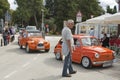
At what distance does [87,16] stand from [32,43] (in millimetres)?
43597

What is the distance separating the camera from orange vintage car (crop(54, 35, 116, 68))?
12148 mm

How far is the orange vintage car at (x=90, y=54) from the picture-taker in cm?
1215

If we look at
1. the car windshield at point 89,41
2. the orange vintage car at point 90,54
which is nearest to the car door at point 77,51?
the orange vintage car at point 90,54

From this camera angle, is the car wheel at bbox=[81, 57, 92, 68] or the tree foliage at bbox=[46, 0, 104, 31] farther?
the tree foliage at bbox=[46, 0, 104, 31]

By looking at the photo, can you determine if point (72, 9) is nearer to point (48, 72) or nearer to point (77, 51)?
point (77, 51)

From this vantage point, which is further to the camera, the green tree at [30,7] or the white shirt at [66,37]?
the green tree at [30,7]

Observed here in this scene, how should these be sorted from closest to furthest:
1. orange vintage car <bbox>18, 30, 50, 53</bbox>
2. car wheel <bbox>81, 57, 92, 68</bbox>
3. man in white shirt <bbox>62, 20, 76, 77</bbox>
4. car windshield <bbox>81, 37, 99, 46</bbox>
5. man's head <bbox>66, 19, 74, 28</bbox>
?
man in white shirt <bbox>62, 20, 76, 77</bbox> < man's head <bbox>66, 19, 74, 28</bbox> < car wheel <bbox>81, 57, 92, 68</bbox> < car windshield <bbox>81, 37, 99, 46</bbox> < orange vintage car <bbox>18, 30, 50, 53</bbox>

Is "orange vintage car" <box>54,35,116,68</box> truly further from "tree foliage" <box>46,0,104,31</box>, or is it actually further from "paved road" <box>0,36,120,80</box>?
"tree foliage" <box>46,0,104,31</box>

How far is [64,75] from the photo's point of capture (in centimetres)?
1052

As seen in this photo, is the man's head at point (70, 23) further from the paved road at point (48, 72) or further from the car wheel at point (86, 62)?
the car wheel at point (86, 62)

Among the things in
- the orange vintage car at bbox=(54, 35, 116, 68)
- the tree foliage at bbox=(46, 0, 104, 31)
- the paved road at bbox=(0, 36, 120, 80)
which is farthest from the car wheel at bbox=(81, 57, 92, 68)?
the tree foliage at bbox=(46, 0, 104, 31)

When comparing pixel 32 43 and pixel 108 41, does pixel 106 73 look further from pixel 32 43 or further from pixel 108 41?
pixel 32 43

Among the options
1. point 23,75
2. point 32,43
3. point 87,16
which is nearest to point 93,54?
point 23,75

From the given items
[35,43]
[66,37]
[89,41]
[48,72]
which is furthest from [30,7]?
[66,37]
